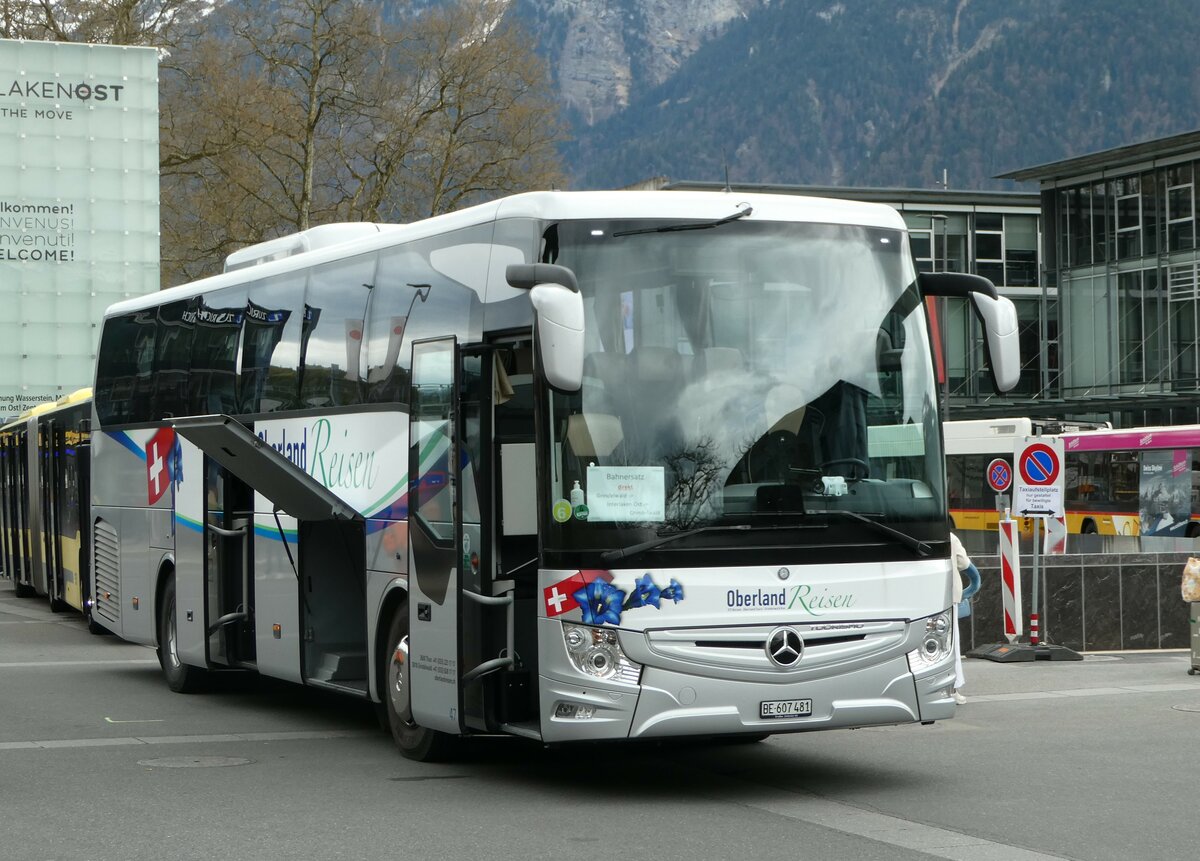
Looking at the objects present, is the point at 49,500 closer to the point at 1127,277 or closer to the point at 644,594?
the point at 644,594

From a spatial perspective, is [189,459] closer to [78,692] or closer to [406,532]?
[78,692]

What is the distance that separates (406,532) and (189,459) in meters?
4.72

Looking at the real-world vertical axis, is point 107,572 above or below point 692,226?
below

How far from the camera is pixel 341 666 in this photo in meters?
12.6

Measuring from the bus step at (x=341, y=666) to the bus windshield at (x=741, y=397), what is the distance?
3550 millimetres

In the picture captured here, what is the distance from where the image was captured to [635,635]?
9336 millimetres

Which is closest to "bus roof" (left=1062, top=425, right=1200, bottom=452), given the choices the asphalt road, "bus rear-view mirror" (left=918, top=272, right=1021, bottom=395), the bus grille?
the asphalt road

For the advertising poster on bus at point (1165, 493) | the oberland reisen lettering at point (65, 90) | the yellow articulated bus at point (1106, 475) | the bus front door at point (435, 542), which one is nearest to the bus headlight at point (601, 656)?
the bus front door at point (435, 542)

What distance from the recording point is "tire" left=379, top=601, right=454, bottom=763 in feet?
36.6

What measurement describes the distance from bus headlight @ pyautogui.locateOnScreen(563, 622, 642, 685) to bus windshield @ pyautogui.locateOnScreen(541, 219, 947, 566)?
38 cm

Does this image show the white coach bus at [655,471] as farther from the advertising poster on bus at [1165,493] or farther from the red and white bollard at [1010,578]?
the advertising poster on bus at [1165,493]

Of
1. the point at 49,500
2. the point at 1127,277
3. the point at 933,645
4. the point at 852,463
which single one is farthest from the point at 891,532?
the point at 1127,277

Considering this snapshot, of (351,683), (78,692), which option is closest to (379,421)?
(351,683)

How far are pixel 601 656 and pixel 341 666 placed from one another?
3.77 m
